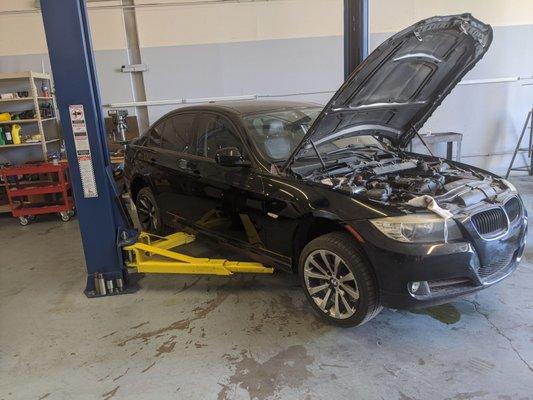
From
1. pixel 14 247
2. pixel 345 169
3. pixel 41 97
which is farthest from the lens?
pixel 41 97

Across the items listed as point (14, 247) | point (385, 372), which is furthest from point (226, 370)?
point (14, 247)

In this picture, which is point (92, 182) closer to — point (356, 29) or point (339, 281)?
point (339, 281)

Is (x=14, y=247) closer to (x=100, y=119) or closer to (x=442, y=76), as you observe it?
(x=100, y=119)

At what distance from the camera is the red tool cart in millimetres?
5453

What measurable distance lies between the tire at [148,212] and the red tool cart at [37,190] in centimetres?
166

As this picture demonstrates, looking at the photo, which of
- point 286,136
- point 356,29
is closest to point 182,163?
point 286,136

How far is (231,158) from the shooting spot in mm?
2900

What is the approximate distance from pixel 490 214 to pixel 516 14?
18.4ft

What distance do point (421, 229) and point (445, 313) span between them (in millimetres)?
863

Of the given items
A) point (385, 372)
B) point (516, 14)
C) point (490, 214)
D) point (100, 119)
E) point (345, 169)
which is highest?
point (516, 14)

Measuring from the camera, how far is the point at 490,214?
2.49 m

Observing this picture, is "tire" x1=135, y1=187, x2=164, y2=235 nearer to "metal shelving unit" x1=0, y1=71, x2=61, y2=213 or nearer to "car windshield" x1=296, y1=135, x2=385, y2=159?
"car windshield" x1=296, y1=135, x2=385, y2=159

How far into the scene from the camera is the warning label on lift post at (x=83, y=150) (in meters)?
3.05

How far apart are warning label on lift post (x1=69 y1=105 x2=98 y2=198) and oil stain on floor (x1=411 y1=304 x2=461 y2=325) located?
250cm
